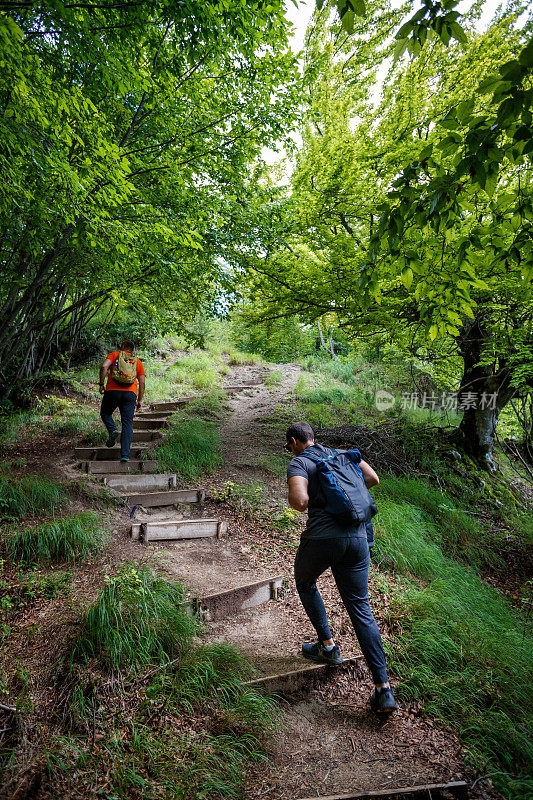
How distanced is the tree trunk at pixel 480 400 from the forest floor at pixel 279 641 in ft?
17.0

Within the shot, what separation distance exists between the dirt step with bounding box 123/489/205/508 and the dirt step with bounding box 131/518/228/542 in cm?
50

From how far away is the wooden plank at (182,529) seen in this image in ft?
14.4

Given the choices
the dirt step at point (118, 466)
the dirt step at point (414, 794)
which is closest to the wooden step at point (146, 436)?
the dirt step at point (118, 466)

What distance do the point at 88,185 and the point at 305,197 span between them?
414 cm

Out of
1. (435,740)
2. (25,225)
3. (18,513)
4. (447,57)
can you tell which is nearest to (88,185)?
(25,225)

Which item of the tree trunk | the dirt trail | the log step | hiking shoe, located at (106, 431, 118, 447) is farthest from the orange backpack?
the tree trunk

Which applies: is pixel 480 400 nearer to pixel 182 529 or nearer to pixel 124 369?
pixel 182 529

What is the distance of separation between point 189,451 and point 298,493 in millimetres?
4548

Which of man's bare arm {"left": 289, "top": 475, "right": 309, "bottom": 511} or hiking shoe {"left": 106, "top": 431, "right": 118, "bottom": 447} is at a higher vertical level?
man's bare arm {"left": 289, "top": 475, "right": 309, "bottom": 511}

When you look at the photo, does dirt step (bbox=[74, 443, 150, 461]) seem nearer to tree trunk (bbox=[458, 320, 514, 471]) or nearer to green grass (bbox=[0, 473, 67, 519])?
green grass (bbox=[0, 473, 67, 519])

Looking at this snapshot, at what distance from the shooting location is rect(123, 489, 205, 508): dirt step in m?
5.10

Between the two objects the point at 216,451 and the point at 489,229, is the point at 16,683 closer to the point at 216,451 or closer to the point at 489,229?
the point at 489,229

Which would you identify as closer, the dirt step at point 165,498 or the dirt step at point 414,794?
the dirt step at point 414,794

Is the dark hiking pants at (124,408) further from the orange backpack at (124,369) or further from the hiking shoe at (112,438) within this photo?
the hiking shoe at (112,438)
